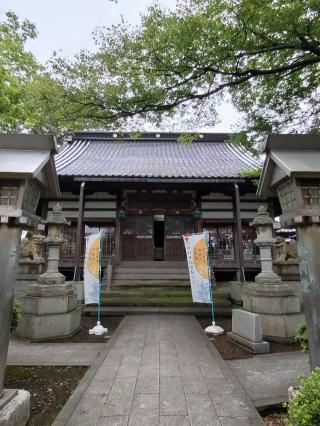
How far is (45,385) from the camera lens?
3836 millimetres

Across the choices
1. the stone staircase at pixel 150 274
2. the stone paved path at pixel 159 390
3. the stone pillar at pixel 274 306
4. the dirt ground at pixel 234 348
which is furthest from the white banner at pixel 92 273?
the stone pillar at pixel 274 306

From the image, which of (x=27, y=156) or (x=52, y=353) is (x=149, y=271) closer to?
(x=52, y=353)

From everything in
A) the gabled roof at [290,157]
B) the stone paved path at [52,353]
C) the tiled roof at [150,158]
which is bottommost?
the stone paved path at [52,353]

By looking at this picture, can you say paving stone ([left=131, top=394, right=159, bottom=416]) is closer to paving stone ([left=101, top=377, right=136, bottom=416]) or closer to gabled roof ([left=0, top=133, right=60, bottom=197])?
paving stone ([left=101, top=377, right=136, bottom=416])

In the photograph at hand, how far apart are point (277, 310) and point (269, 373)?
2.15m

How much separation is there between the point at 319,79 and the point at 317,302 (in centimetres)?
615

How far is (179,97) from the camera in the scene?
6410 mm

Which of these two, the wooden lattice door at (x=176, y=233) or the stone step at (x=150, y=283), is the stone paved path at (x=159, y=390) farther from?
the wooden lattice door at (x=176, y=233)

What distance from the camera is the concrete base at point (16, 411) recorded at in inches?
98.8

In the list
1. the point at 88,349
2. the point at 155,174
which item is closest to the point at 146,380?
the point at 88,349

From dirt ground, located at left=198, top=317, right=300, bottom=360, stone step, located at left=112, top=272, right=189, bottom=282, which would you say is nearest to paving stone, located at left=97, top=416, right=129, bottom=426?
dirt ground, located at left=198, top=317, right=300, bottom=360

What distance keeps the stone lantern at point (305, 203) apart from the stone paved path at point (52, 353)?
3.69 meters

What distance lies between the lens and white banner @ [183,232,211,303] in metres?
6.94

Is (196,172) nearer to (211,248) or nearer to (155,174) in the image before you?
(155,174)
